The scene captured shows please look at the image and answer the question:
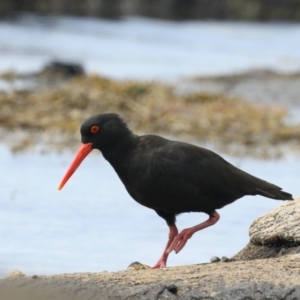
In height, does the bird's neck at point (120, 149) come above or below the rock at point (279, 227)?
above

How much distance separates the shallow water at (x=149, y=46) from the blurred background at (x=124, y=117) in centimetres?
7

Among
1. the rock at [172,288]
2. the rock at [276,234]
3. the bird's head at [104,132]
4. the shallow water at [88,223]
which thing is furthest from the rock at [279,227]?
the rock at [172,288]

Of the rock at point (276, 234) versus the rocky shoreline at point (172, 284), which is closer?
the rocky shoreline at point (172, 284)

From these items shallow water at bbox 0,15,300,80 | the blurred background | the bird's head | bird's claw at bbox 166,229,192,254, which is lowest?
bird's claw at bbox 166,229,192,254

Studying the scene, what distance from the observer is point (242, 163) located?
11922 millimetres

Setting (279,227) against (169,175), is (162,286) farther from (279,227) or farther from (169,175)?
(279,227)

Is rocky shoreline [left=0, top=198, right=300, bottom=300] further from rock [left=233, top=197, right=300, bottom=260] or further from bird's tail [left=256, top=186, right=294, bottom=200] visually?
bird's tail [left=256, top=186, right=294, bottom=200]

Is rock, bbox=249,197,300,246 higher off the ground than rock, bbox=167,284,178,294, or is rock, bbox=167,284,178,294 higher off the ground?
rock, bbox=249,197,300,246

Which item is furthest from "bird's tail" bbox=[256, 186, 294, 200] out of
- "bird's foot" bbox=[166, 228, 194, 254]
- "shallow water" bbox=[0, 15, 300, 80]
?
"shallow water" bbox=[0, 15, 300, 80]

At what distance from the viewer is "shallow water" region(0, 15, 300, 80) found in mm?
22656

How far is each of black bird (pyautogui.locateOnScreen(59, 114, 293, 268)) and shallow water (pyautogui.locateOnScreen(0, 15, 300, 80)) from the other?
44.4 feet

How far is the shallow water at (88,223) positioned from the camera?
24.9 ft

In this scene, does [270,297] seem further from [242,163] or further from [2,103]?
[2,103]

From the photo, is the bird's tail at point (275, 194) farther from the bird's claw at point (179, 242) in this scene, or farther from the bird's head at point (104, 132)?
the bird's head at point (104, 132)
